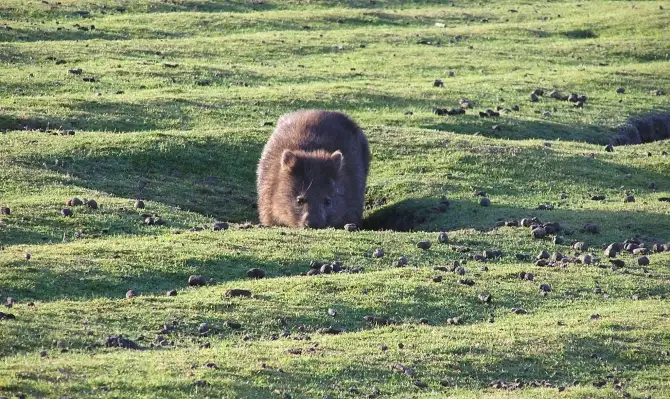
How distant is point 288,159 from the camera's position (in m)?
19.9

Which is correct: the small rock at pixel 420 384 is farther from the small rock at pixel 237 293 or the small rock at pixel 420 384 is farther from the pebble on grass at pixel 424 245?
the pebble on grass at pixel 424 245

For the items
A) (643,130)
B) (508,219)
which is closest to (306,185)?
(508,219)

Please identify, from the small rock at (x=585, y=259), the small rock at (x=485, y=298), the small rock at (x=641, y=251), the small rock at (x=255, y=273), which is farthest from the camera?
the small rock at (x=641, y=251)

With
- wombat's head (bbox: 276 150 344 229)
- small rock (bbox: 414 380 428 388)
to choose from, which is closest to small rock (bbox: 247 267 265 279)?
small rock (bbox: 414 380 428 388)

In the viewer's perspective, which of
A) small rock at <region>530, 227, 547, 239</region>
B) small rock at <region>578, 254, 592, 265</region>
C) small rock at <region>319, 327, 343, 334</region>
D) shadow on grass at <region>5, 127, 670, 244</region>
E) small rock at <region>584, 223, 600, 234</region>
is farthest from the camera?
shadow on grass at <region>5, 127, 670, 244</region>

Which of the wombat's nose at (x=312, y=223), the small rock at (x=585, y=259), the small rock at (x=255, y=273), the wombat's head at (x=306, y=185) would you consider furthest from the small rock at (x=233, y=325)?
the wombat's head at (x=306, y=185)

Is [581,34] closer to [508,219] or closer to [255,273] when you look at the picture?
[508,219]

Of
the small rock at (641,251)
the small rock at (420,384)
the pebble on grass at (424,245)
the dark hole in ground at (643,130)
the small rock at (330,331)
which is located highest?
the small rock at (420,384)

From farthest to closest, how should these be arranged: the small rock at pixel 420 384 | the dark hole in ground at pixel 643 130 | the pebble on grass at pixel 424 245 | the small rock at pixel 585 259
→ the dark hole in ground at pixel 643 130 → the pebble on grass at pixel 424 245 → the small rock at pixel 585 259 → the small rock at pixel 420 384

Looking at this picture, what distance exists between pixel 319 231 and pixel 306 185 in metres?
1.95

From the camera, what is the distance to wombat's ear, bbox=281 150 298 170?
65.3 ft

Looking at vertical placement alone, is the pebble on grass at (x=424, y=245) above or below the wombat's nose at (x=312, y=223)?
above

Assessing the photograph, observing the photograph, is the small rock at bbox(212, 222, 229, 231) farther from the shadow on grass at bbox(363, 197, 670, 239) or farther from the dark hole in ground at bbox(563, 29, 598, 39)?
the dark hole in ground at bbox(563, 29, 598, 39)

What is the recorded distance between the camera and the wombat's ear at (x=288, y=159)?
19891 millimetres
